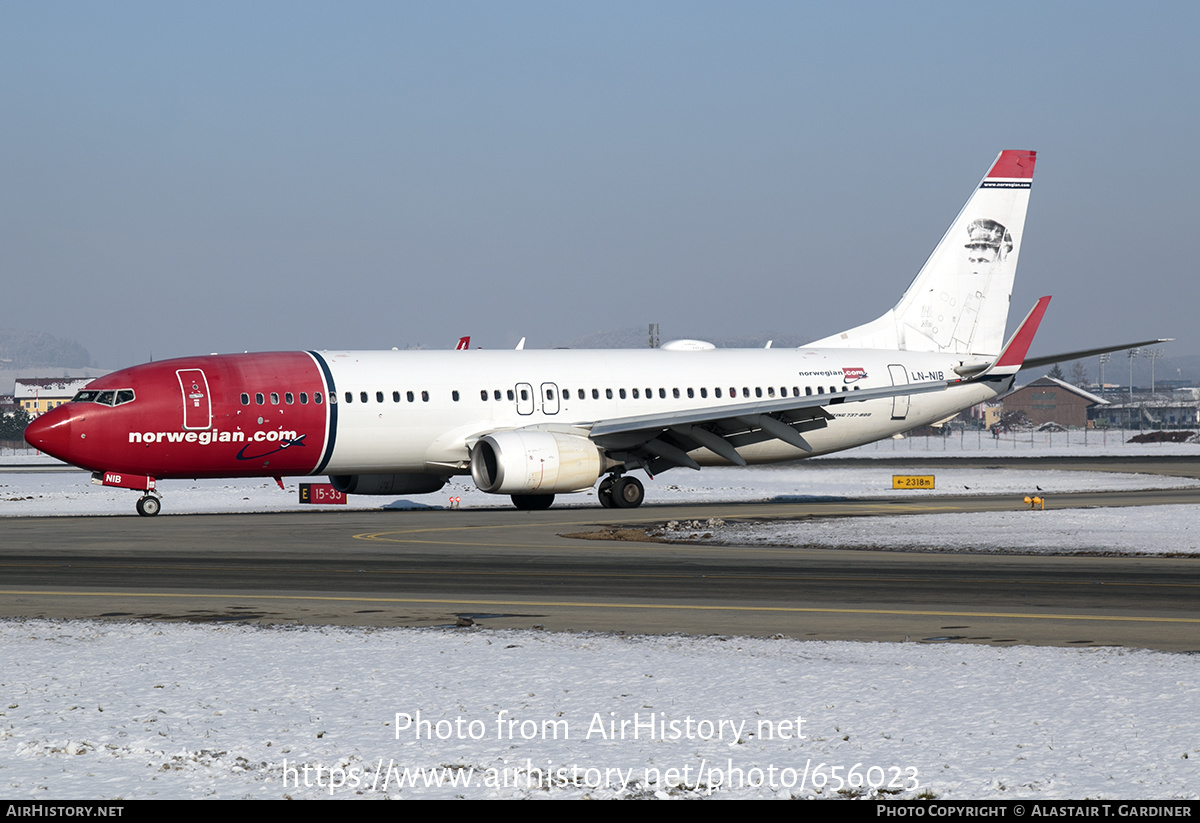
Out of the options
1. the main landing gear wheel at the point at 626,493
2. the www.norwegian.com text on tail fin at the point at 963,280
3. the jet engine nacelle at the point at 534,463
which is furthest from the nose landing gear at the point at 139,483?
the www.norwegian.com text on tail fin at the point at 963,280

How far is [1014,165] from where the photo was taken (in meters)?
46.4

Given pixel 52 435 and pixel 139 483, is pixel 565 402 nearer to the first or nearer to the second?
pixel 139 483

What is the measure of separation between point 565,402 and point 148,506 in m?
11.9

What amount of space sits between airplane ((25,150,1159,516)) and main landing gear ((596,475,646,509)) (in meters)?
0.08

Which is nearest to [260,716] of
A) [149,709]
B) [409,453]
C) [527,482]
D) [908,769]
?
[149,709]

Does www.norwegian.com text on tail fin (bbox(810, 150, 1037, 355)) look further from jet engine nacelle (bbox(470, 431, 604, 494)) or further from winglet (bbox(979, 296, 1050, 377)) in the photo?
jet engine nacelle (bbox(470, 431, 604, 494))

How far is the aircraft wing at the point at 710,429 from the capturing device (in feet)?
126

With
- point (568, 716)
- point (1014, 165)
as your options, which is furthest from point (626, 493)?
point (568, 716)

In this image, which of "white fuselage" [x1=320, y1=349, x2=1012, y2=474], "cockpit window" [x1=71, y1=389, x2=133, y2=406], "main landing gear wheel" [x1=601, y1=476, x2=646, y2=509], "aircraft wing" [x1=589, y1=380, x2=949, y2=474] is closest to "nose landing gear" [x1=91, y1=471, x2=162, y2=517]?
"cockpit window" [x1=71, y1=389, x2=133, y2=406]

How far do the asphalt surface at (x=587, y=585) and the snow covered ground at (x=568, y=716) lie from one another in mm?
1455

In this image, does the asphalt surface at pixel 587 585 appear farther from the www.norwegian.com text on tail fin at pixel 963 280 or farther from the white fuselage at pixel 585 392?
the www.norwegian.com text on tail fin at pixel 963 280

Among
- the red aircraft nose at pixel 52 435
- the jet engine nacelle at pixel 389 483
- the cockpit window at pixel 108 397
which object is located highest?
the cockpit window at pixel 108 397

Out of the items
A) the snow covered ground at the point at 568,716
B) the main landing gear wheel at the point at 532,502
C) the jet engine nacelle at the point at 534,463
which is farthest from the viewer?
the main landing gear wheel at the point at 532,502

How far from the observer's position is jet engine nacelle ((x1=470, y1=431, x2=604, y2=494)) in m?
36.5
